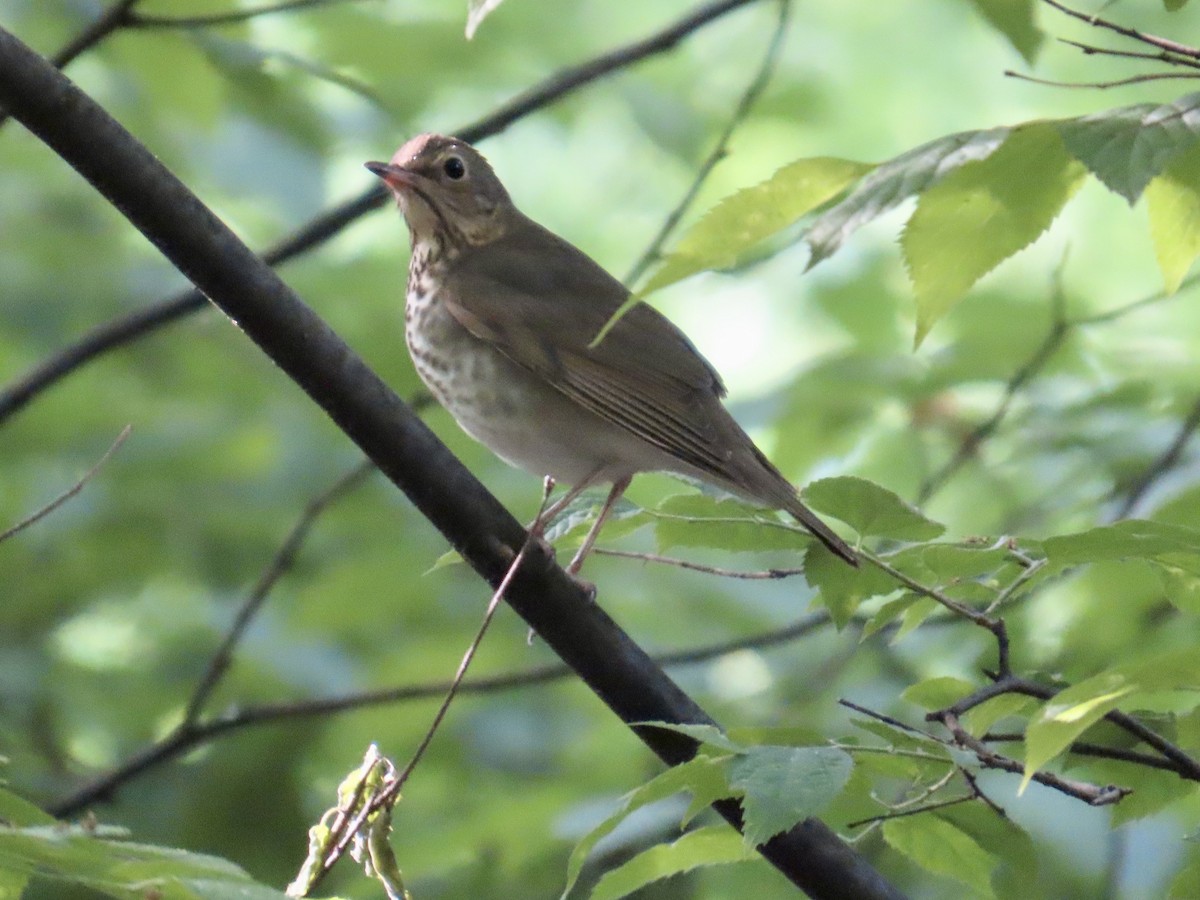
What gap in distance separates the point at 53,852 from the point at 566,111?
144 inches

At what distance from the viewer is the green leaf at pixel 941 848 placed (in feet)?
6.64

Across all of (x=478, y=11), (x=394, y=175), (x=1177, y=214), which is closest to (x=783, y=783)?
(x=1177, y=214)

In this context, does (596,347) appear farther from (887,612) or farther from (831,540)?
(887,612)

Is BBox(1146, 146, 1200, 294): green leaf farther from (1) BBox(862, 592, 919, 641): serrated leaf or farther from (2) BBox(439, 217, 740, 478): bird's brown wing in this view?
(2) BBox(439, 217, 740, 478): bird's brown wing

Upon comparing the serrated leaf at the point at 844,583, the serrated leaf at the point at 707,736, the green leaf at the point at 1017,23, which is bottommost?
the serrated leaf at the point at 707,736

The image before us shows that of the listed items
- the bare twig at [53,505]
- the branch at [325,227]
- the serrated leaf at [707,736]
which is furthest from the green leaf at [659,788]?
the branch at [325,227]

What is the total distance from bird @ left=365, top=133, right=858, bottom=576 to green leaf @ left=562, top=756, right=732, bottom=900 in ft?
4.02

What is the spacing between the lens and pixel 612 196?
7.86 metres

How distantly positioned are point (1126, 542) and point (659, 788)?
62 centimetres

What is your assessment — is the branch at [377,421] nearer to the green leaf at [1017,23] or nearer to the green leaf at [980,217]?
the green leaf at [980,217]

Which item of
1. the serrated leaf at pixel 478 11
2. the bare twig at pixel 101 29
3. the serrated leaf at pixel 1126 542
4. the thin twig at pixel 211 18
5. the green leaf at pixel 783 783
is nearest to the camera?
the green leaf at pixel 783 783

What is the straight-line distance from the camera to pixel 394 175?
386 centimetres

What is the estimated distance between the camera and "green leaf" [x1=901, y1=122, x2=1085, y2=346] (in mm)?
1915

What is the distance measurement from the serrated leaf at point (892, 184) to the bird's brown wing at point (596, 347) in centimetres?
125
